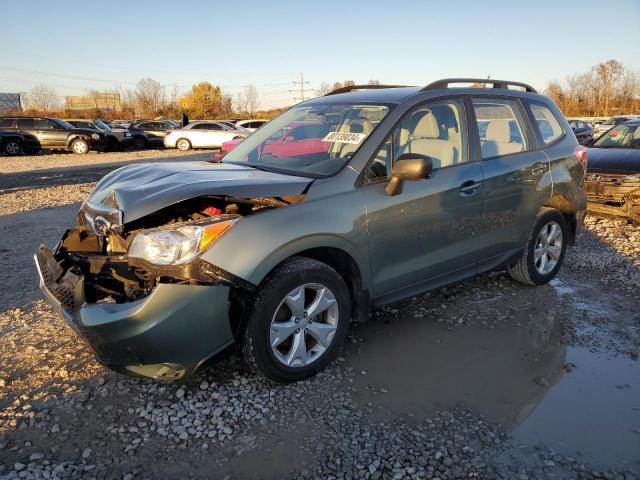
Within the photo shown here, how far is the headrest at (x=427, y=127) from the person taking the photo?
3.99 metres

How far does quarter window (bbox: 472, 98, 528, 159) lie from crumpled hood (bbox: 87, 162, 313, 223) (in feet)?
6.09

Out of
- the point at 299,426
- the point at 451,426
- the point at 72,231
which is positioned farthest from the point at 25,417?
the point at 451,426

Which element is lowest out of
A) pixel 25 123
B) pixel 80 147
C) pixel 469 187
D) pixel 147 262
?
pixel 80 147

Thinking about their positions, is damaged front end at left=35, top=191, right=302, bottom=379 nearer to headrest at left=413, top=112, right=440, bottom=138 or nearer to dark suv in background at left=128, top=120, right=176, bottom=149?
headrest at left=413, top=112, right=440, bottom=138

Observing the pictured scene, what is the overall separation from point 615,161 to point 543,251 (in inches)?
169

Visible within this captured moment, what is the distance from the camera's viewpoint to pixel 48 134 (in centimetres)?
2180

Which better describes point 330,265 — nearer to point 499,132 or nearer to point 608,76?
point 499,132

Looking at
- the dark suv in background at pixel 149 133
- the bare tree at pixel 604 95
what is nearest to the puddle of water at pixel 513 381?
the dark suv in background at pixel 149 133

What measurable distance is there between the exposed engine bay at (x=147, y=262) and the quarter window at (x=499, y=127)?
2.04m

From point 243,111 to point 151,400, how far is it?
82682 mm

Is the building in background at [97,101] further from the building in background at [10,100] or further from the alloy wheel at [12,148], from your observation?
the alloy wheel at [12,148]

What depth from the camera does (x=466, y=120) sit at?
4.28m

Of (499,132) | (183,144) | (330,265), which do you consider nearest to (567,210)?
(499,132)

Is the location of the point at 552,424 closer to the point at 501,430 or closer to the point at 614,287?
the point at 501,430
